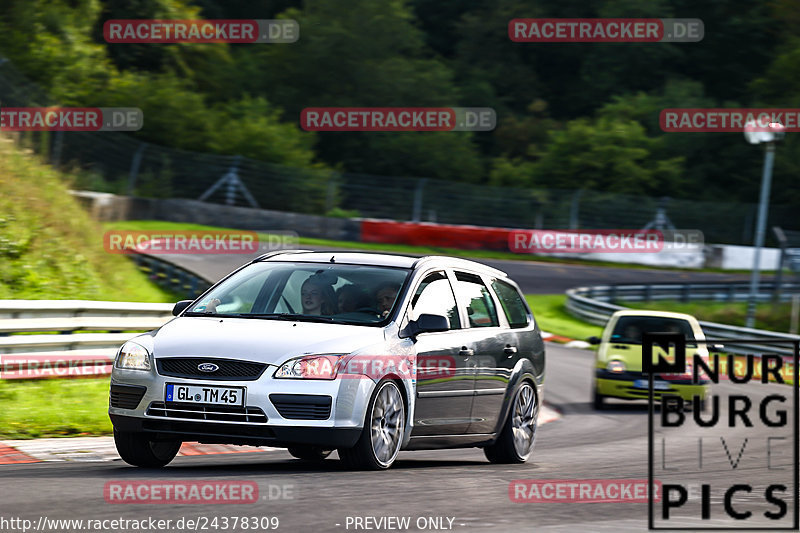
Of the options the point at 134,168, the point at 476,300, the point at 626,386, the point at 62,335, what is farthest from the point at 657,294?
the point at 476,300

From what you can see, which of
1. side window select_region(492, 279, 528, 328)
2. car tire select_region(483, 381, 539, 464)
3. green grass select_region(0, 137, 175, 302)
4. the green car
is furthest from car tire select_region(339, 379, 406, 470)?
the green car

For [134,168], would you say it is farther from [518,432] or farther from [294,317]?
[294,317]

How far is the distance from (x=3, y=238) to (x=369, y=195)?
2454cm

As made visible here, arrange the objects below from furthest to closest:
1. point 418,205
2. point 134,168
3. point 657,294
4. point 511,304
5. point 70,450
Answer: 1. point 418,205
2. point 134,168
3. point 657,294
4. point 511,304
5. point 70,450

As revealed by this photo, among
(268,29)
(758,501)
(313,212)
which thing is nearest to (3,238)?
(758,501)

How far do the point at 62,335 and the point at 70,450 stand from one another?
11.9 feet

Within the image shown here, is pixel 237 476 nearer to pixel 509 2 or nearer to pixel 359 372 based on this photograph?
pixel 359 372

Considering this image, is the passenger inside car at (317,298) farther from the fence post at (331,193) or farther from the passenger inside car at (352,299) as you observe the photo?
the fence post at (331,193)

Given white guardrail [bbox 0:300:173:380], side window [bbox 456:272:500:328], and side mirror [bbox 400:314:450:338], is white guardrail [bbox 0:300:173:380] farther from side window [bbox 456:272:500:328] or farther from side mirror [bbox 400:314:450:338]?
side mirror [bbox 400:314:450:338]

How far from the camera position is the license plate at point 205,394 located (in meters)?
7.60

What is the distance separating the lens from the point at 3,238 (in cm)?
1584

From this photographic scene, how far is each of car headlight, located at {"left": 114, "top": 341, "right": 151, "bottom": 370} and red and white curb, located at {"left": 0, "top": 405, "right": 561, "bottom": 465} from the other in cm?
95

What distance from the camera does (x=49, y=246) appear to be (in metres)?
17.1

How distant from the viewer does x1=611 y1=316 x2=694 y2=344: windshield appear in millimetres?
18266
